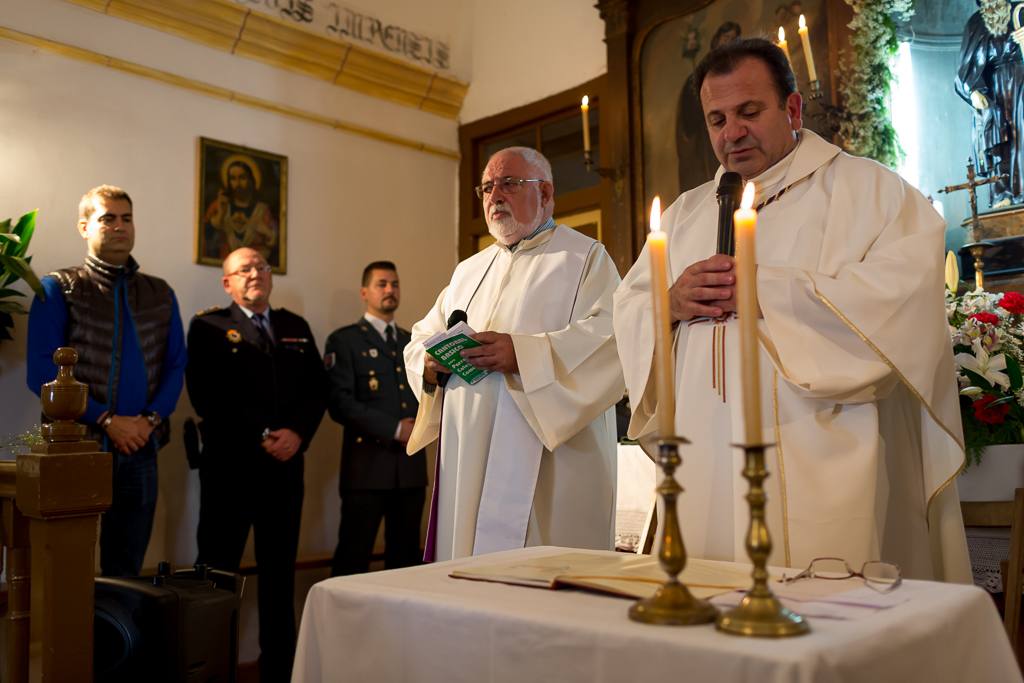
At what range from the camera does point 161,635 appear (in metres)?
2.57

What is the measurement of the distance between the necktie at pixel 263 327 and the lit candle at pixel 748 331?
14.0ft

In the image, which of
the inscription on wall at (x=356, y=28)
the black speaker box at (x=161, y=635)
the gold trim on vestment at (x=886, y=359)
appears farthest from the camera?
the inscription on wall at (x=356, y=28)

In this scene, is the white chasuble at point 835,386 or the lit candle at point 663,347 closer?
the lit candle at point 663,347

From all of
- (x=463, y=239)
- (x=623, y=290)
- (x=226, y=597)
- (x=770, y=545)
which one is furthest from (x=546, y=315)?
(x=463, y=239)

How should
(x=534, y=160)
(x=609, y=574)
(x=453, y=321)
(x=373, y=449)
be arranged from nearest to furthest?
(x=609, y=574)
(x=453, y=321)
(x=534, y=160)
(x=373, y=449)

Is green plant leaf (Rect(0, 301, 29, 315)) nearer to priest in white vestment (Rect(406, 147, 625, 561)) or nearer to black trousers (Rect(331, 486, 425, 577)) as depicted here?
black trousers (Rect(331, 486, 425, 577))

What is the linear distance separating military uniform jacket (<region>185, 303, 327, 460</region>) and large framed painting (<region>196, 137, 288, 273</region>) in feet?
2.76

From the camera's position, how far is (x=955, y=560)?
6.63ft

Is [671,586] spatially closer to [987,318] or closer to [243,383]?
[987,318]

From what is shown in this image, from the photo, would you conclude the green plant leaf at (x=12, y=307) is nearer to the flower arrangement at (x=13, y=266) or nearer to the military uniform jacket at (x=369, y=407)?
the flower arrangement at (x=13, y=266)

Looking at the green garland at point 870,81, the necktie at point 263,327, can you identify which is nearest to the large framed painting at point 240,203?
the necktie at point 263,327

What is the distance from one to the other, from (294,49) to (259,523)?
3.26m

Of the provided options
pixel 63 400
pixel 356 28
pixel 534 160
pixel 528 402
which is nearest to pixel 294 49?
pixel 356 28

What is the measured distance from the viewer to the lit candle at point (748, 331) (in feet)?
3.38
